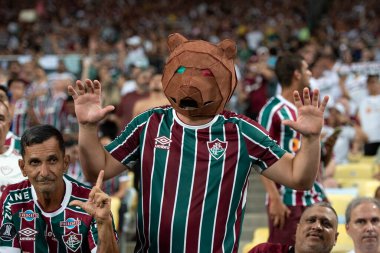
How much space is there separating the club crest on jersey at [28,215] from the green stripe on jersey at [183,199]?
0.63 m

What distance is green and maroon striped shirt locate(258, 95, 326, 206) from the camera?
18.6 ft

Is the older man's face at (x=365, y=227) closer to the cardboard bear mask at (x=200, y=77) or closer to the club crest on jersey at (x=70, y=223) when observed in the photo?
the cardboard bear mask at (x=200, y=77)

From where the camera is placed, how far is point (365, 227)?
504 cm

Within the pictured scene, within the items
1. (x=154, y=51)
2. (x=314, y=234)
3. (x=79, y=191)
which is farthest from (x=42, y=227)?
(x=154, y=51)

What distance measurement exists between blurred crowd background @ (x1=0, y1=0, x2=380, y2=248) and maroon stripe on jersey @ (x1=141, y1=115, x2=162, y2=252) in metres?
2.35

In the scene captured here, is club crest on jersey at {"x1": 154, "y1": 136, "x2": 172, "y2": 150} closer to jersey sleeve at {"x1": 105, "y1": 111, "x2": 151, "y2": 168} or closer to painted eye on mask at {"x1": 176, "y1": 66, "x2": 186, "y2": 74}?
jersey sleeve at {"x1": 105, "y1": 111, "x2": 151, "y2": 168}

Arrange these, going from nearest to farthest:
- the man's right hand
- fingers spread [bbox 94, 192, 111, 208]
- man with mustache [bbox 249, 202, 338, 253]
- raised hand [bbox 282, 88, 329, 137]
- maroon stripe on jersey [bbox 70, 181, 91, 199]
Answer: fingers spread [bbox 94, 192, 111, 208] < raised hand [bbox 282, 88, 329, 137] < maroon stripe on jersey [bbox 70, 181, 91, 199] < man with mustache [bbox 249, 202, 338, 253] < the man's right hand

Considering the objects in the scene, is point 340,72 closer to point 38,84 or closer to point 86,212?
point 38,84

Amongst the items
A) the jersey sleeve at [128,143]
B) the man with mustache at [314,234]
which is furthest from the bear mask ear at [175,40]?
the man with mustache at [314,234]

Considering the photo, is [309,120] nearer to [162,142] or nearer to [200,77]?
[200,77]

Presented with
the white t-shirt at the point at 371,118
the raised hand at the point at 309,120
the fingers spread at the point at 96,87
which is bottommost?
the raised hand at the point at 309,120

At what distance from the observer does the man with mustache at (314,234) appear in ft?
15.6

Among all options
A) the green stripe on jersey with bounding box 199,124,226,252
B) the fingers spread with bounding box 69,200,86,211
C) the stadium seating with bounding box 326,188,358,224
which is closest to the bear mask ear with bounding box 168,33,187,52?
the green stripe on jersey with bounding box 199,124,226,252

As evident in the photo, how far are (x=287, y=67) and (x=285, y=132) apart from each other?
47 cm
